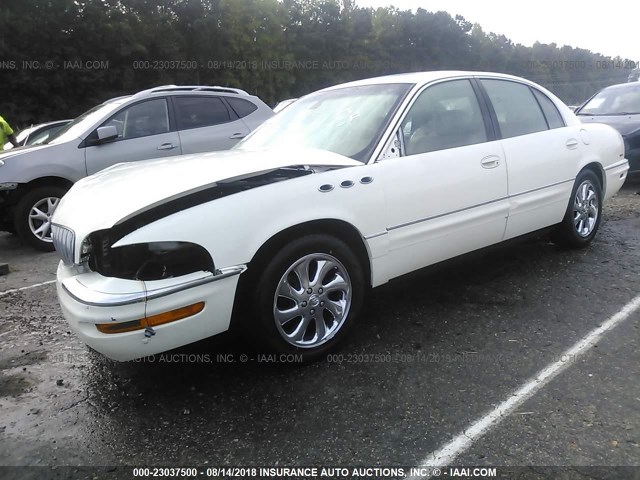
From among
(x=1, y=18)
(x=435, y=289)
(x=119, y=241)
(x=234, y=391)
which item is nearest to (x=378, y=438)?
(x=234, y=391)

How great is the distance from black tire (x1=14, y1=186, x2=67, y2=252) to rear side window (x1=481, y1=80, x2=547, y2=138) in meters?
4.71

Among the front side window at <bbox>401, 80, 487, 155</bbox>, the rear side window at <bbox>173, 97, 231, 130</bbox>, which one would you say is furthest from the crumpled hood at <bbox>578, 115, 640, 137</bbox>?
the rear side window at <bbox>173, 97, 231, 130</bbox>

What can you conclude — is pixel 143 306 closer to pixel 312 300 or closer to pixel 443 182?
pixel 312 300

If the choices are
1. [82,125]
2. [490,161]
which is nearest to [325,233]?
[490,161]

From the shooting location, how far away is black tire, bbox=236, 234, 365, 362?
8.86ft

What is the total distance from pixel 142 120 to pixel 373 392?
16.6ft

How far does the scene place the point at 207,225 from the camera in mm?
2514

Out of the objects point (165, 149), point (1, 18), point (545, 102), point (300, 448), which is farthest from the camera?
point (1, 18)

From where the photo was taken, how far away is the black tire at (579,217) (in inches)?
177

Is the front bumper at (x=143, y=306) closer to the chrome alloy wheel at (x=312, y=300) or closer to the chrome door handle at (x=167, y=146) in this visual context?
the chrome alloy wheel at (x=312, y=300)

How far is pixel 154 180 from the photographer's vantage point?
2.83 meters

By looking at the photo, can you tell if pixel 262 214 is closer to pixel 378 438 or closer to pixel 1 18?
pixel 378 438

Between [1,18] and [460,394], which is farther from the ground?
[1,18]

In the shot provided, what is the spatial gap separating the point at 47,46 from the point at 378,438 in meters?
27.8
